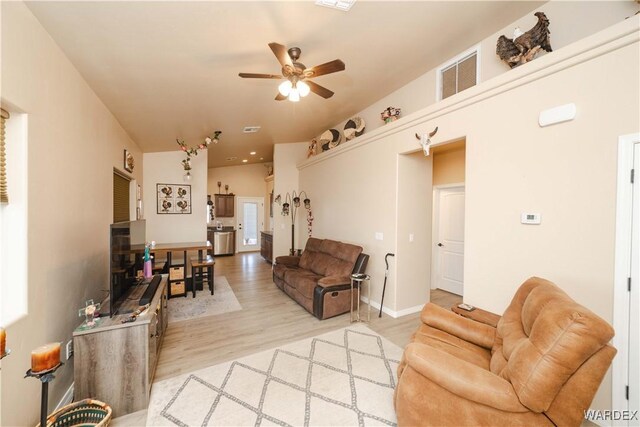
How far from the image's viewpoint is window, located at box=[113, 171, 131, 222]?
381cm

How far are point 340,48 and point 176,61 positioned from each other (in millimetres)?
1648

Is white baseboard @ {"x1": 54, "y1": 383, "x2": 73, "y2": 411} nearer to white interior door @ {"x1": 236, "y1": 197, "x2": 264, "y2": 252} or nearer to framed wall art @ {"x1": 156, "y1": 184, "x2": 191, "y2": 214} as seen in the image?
framed wall art @ {"x1": 156, "y1": 184, "x2": 191, "y2": 214}

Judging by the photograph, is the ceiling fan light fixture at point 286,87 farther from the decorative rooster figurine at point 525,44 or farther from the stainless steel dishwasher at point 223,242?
the stainless steel dishwasher at point 223,242

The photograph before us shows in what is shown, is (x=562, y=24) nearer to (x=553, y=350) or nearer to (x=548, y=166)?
(x=548, y=166)

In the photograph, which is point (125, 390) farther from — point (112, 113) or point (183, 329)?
point (112, 113)

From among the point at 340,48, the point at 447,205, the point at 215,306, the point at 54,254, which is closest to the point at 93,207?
the point at 54,254

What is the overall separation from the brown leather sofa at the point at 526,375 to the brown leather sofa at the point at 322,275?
2.04 meters

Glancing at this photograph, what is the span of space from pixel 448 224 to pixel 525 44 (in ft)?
10.5

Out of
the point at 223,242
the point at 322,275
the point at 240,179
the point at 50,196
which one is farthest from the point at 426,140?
the point at 240,179

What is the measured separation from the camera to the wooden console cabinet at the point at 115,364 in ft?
6.09

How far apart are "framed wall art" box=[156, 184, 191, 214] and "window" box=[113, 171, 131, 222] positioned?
3.95 ft

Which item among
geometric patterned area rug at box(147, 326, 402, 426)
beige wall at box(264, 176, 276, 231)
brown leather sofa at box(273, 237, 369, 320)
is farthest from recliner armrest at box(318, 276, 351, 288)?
beige wall at box(264, 176, 276, 231)

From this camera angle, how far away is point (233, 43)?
2.40 m

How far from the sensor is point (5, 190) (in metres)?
1.53
